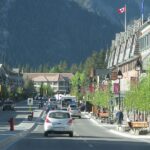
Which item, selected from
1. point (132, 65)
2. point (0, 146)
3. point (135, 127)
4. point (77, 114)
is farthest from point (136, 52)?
point (0, 146)

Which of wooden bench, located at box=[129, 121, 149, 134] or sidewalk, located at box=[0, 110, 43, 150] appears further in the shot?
wooden bench, located at box=[129, 121, 149, 134]

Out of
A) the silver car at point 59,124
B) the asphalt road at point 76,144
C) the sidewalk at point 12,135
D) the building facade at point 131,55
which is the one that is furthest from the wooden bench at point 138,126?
the building facade at point 131,55

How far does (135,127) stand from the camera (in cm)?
4522

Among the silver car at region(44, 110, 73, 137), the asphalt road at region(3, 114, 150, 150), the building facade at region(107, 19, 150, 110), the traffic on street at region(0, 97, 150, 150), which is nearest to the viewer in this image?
the asphalt road at region(3, 114, 150, 150)

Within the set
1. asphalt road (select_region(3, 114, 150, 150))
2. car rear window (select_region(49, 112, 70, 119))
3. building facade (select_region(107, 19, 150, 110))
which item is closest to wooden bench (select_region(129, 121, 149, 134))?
asphalt road (select_region(3, 114, 150, 150))

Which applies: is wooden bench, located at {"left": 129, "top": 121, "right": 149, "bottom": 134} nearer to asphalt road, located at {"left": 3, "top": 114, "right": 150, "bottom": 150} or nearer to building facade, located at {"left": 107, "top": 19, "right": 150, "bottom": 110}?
asphalt road, located at {"left": 3, "top": 114, "right": 150, "bottom": 150}

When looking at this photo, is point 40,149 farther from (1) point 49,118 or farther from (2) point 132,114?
(2) point 132,114

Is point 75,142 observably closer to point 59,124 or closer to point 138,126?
point 59,124

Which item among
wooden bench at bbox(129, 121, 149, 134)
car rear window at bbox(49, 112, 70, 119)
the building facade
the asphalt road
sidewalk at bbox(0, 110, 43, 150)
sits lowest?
the asphalt road

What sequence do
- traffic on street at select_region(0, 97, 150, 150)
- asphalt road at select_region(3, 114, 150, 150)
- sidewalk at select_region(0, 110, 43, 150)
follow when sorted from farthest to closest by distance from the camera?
sidewalk at select_region(0, 110, 43, 150) < traffic on street at select_region(0, 97, 150, 150) < asphalt road at select_region(3, 114, 150, 150)

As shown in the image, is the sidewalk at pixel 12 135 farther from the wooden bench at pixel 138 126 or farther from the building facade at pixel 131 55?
→ the building facade at pixel 131 55

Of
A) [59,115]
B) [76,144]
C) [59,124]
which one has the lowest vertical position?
[76,144]

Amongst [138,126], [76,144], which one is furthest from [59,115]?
[76,144]

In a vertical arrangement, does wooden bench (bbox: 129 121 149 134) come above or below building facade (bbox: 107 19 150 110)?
below
